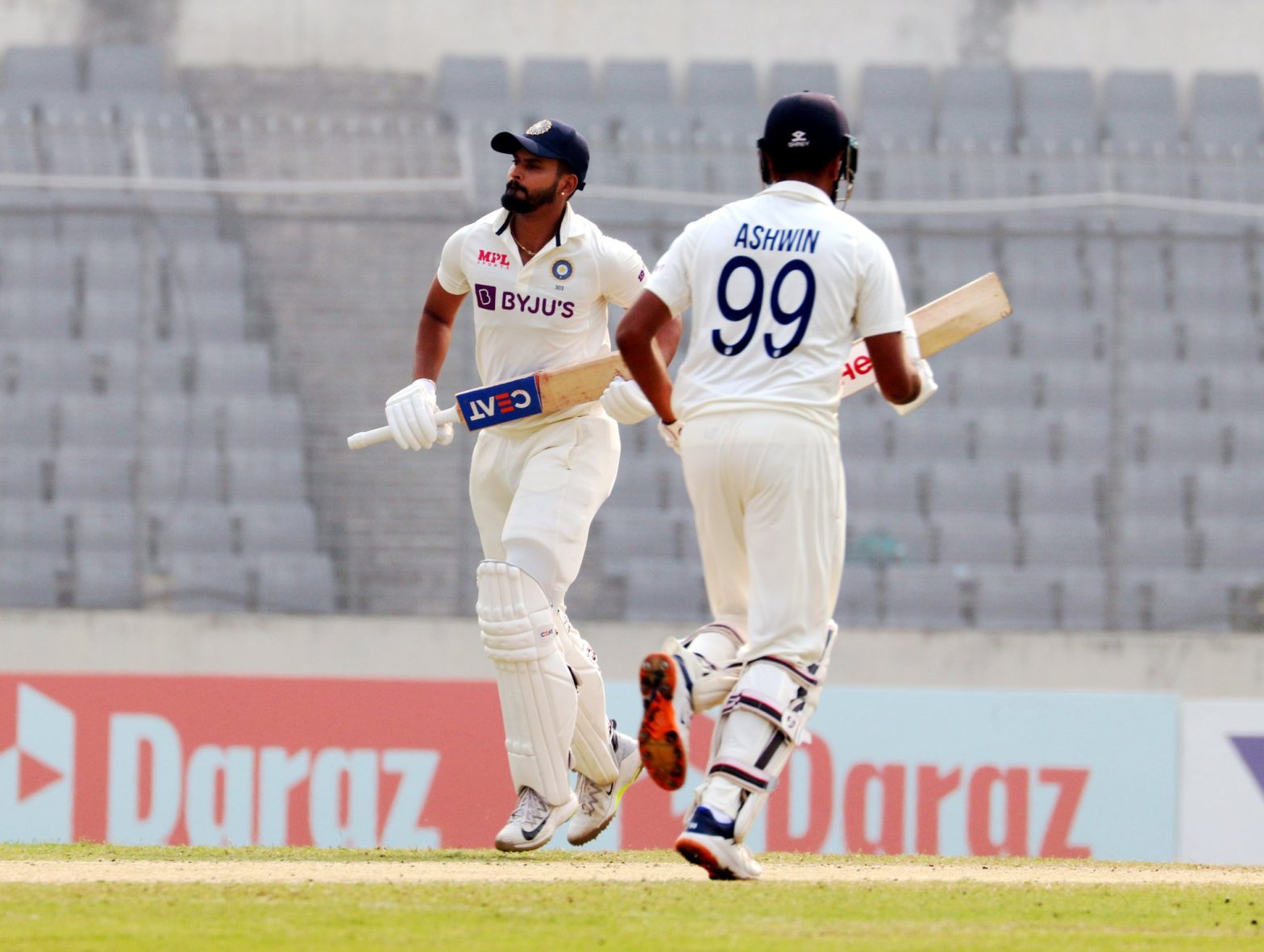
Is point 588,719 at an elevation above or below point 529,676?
below

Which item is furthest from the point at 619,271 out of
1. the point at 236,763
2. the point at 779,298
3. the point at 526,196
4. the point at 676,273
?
the point at 236,763

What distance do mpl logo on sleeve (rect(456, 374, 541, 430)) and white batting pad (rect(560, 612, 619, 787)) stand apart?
0.60 meters

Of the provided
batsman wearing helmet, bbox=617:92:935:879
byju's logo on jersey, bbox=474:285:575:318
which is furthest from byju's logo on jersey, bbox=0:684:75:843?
batsman wearing helmet, bbox=617:92:935:879

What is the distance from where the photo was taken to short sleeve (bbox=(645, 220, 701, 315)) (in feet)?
14.6

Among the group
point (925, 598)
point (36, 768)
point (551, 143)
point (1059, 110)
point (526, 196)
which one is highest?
point (1059, 110)

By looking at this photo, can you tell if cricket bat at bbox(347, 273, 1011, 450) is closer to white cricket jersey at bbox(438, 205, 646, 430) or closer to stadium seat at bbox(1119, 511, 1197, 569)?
white cricket jersey at bbox(438, 205, 646, 430)

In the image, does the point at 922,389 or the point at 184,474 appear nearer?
the point at 922,389

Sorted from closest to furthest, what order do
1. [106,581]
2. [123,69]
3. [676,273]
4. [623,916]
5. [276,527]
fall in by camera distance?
[623,916] < [676,273] < [106,581] < [276,527] < [123,69]

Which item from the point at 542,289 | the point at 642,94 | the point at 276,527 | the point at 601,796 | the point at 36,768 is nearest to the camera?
the point at 542,289

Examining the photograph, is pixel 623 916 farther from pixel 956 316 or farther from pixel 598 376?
pixel 956 316

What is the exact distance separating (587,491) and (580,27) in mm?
9357

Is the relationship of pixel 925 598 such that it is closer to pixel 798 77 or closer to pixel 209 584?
pixel 209 584

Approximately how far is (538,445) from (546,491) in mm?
172

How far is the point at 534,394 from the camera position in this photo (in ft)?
17.2
